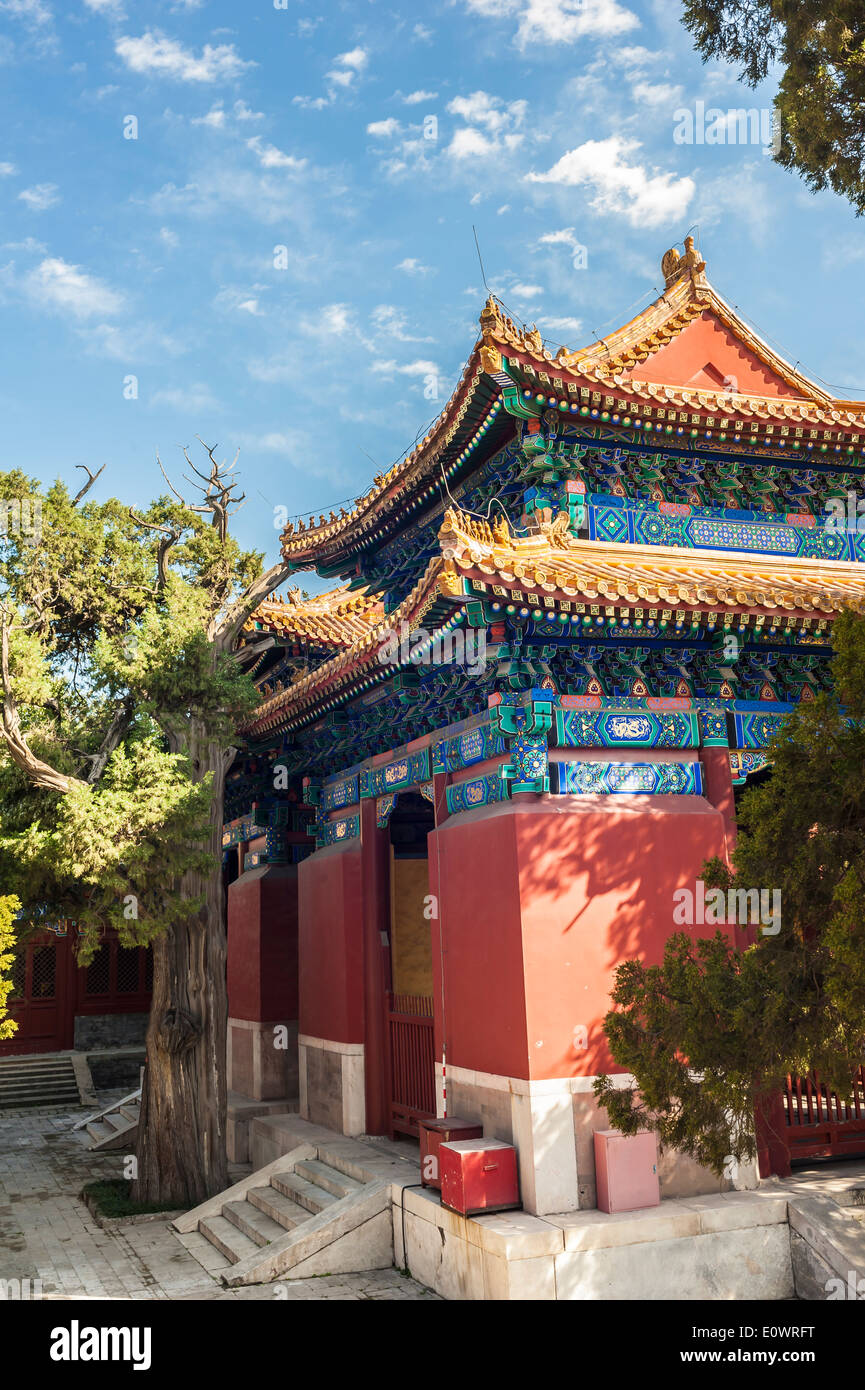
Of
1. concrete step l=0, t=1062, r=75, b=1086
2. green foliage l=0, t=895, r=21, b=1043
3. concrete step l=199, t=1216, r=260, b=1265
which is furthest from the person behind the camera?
concrete step l=0, t=1062, r=75, b=1086

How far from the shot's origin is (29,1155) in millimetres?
15250

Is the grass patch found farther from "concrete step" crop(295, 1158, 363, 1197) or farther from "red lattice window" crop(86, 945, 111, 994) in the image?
"red lattice window" crop(86, 945, 111, 994)

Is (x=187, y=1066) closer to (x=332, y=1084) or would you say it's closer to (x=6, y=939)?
(x=332, y=1084)

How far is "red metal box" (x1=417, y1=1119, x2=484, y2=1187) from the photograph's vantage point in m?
8.69

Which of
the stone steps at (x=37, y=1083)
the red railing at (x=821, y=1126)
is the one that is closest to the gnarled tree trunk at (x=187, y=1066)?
the red railing at (x=821, y=1126)

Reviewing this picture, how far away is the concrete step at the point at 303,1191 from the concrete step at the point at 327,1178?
5 centimetres

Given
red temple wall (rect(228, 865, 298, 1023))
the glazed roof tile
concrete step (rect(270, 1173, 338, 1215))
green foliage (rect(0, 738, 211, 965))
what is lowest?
concrete step (rect(270, 1173, 338, 1215))

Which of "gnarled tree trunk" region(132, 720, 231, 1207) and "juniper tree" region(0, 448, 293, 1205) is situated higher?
"juniper tree" region(0, 448, 293, 1205)

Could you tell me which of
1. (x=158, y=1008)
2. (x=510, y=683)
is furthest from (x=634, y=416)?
(x=158, y=1008)

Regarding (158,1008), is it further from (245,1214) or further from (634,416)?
(634,416)

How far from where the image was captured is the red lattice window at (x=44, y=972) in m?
21.8

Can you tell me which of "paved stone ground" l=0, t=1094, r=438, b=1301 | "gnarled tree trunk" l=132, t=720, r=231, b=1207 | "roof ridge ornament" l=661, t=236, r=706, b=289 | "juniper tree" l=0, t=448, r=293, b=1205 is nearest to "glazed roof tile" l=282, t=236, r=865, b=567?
"roof ridge ornament" l=661, t=236, r=706, b=289

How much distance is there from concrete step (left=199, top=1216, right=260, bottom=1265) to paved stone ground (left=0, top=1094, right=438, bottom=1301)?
9cm

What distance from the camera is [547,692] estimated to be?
892 cm
